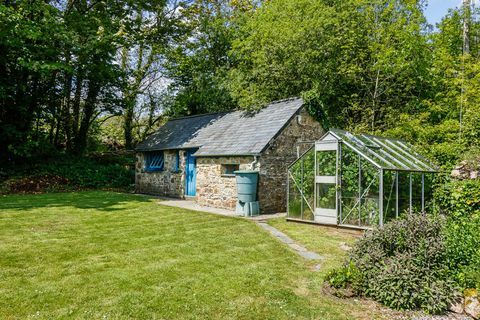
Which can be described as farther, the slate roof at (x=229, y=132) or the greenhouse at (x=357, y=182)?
the slate roof at (x=229, y=132)

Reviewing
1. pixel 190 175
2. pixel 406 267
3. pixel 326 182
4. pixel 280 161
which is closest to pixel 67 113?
pixel 190 175

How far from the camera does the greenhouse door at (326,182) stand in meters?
10.5

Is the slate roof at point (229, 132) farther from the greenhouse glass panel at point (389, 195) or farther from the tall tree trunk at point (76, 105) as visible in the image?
the tall tree trunk at point (76, 105)

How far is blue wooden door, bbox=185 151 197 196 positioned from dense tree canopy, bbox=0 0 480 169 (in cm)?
407

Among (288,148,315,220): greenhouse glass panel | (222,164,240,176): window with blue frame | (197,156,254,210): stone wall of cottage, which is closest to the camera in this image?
(288,148,315,220): greenhouse glass panel

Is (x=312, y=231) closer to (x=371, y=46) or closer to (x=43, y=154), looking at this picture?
(x=371, y=46)

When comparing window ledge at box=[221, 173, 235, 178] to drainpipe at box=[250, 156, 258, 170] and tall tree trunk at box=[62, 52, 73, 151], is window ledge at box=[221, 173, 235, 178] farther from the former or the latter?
A: tall tree trunk at box=[62, 52, 73, 151]

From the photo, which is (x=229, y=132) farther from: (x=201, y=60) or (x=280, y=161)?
(x=201, y=60)

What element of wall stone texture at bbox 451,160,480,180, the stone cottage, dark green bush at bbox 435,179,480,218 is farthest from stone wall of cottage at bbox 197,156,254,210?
wall stone texture at bbox 451,160,480,180

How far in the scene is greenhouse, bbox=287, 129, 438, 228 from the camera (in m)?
9.70

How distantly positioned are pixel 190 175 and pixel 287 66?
337 inches

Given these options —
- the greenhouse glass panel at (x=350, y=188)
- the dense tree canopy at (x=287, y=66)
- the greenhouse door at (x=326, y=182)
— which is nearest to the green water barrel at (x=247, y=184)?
the greenhouse door at (x=326, y=182)

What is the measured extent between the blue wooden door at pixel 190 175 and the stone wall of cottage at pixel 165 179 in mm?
263

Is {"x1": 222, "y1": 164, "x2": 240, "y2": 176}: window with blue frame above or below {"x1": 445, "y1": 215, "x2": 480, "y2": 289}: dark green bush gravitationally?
above
